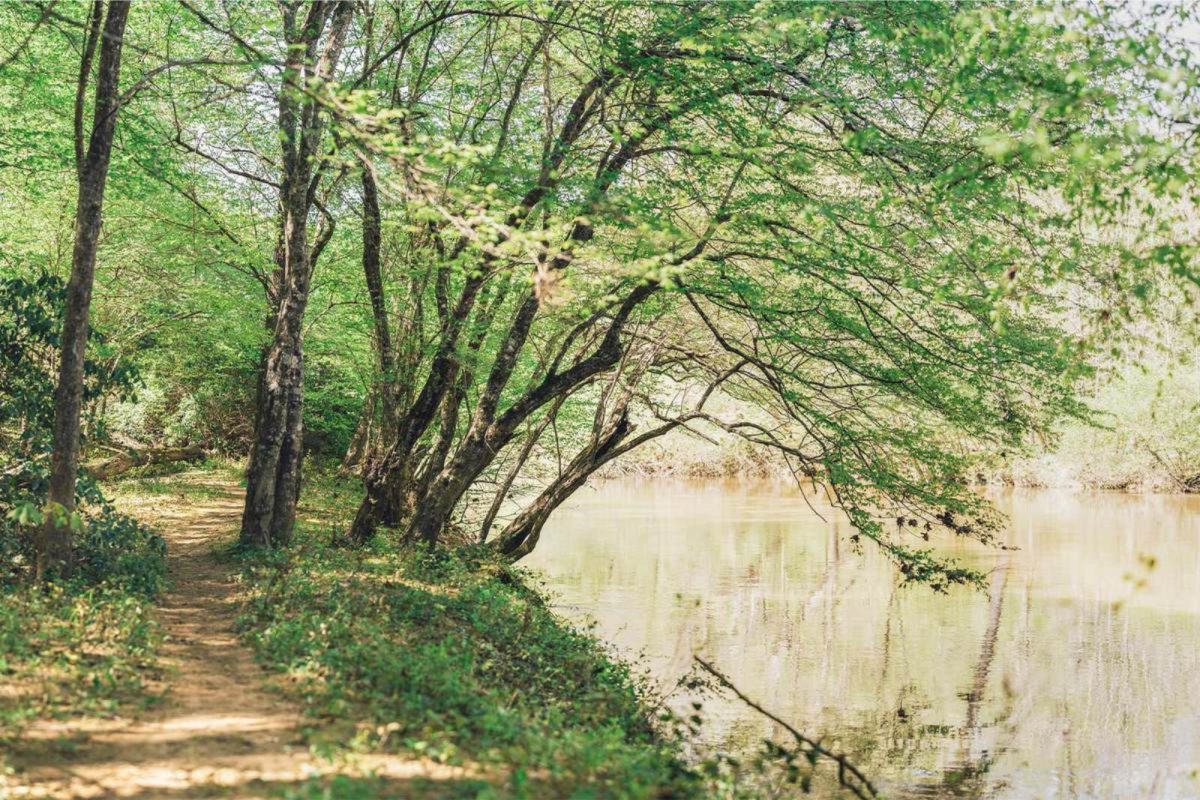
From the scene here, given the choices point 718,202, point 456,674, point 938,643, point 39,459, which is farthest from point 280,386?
point 938,643

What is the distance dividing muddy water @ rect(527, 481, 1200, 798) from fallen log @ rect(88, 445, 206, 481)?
844 cm

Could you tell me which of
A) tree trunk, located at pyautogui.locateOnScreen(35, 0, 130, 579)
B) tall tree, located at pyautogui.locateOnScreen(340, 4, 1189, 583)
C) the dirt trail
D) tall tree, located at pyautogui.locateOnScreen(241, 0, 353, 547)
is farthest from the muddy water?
tree trunk, located at pyautogui.locateOnScreen(35, 0, 130, 579)

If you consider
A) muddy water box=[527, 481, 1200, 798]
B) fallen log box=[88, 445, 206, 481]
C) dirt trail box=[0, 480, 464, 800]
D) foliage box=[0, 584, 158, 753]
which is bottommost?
muddy water box=[527, 481, 1200, 798]

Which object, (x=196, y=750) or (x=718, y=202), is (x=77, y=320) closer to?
(x=196, y=750)

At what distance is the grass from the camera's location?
5914 mm

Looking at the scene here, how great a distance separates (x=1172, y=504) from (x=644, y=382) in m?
29.8

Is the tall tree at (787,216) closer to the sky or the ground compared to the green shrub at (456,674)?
closer to the sky

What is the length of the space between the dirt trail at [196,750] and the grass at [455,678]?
23cm

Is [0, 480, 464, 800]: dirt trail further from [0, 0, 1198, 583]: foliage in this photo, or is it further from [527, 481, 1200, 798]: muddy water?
[527, 481, 1200, 798]: muddy water

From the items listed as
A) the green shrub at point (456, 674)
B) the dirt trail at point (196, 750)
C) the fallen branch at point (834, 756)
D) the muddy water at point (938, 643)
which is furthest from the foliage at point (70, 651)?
the muddy water at point (938, 643)

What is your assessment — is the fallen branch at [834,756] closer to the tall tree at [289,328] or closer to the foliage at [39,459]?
the foliage at [39,459]

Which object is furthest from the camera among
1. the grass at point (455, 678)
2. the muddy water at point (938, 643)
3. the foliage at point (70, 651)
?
Answer: the muddy water at point (938, 643)

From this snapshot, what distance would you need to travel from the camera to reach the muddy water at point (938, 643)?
38.0 feet

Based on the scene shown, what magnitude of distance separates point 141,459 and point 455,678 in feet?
57.8
